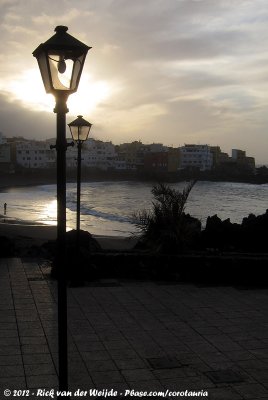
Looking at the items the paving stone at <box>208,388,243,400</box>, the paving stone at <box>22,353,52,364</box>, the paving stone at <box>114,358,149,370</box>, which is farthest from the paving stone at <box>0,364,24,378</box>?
the paving stone at <box>208,388,243,400</box>

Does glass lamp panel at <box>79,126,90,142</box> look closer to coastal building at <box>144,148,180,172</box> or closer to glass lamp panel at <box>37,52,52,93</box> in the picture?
glass lamp panel at <box>37,52,52,93</box>

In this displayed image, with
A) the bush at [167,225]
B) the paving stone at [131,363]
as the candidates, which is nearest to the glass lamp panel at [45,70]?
the paving stone at [131,363]

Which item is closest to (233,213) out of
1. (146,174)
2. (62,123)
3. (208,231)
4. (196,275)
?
(208,231)

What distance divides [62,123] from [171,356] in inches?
138

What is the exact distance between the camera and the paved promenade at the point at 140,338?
512cm

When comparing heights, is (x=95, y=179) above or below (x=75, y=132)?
below

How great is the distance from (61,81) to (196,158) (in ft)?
450

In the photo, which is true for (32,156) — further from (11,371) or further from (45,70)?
(45,70)

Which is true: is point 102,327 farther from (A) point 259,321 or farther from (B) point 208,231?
(B) point 208,231

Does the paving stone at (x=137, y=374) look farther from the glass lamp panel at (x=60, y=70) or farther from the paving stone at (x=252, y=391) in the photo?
the glass lamp panel at (x=60, y=70)

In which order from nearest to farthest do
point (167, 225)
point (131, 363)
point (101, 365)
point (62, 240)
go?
point (62, 240), point (101, 365), point (131, 363), point (167, 225)

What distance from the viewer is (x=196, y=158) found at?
13900 centimetres

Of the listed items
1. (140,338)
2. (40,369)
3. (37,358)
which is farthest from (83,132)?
(40,369)

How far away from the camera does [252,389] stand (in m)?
4.99
